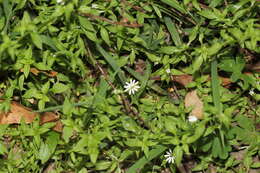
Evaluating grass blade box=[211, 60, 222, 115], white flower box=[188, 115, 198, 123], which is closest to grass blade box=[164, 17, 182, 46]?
grass blade box=[211, 60, 222, 115]

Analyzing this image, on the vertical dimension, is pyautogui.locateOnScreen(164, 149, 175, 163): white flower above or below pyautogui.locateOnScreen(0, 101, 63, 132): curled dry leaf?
below

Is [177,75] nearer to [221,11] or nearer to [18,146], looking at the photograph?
[221,11]

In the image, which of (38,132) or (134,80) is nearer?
(38,132)

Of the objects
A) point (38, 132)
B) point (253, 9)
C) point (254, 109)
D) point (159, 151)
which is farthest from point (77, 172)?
point (253, 9)

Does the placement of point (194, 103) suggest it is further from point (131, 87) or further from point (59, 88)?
point (59, 88)

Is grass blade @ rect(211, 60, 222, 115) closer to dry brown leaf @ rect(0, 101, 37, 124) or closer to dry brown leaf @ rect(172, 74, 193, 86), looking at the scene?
dry brown leaf @ rect(172, 74, 193, 86)

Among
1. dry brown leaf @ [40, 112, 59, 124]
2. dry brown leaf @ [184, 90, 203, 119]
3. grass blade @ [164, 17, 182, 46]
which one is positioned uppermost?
grass blade @ [164, 17, 182, 46]

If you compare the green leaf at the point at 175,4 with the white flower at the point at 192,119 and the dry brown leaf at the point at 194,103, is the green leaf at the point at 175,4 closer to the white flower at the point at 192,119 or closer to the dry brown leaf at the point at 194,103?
the dry brown leaf at the point at 194,103
